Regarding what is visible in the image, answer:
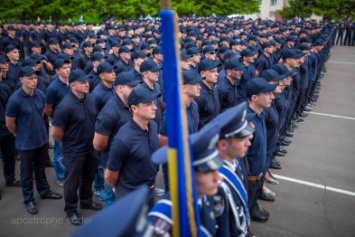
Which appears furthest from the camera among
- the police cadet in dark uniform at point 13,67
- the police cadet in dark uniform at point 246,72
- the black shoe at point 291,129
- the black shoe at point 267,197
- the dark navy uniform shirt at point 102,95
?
the black shoe at point 291,129

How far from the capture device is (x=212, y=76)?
5672mm

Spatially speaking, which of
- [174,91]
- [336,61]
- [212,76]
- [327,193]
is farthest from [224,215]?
[336,61]

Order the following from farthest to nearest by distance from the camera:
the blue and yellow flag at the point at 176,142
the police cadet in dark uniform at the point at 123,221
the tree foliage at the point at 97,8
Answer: the tree foliage at the point at 97,8 < the blue and yellow flag at the point at 176,142 < the police cadet in dark uniform at the point at 123,221

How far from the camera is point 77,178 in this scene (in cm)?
454

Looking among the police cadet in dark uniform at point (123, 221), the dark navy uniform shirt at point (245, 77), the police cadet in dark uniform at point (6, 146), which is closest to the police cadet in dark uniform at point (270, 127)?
the dark navy uniform shirt at point (245, 77)

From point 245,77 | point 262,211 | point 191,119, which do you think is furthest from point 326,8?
point 191,119

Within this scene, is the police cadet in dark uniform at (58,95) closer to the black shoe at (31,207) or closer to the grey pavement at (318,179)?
the black shoe at (31,207)

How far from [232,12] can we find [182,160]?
3889 centimetres

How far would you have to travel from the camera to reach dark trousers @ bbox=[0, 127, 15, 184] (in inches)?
218

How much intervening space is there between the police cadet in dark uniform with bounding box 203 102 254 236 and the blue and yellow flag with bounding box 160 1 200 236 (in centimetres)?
66

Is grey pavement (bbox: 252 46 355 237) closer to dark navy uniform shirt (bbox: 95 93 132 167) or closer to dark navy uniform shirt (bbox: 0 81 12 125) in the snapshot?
dark navy uniform shirt (bbox: 95 93 132 167)

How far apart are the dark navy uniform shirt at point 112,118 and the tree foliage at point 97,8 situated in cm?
2154

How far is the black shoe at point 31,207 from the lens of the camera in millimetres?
4883

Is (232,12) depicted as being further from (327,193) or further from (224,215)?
(224,215)
